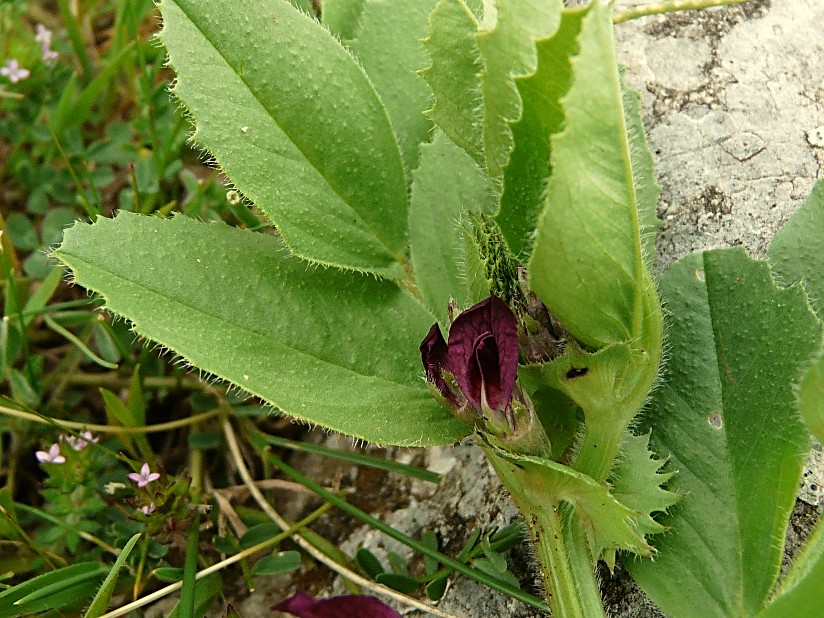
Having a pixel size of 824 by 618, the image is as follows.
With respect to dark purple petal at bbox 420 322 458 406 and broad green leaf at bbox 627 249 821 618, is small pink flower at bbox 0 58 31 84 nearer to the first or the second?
dark purple petal at bbox 420 322 458 406

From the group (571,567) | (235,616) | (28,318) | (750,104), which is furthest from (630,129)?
(28,318)

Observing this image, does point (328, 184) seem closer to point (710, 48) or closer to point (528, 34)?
point (528, 34)

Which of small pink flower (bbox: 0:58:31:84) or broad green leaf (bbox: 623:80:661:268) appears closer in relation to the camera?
broad green leaf (bbox: 623:80:661:268)

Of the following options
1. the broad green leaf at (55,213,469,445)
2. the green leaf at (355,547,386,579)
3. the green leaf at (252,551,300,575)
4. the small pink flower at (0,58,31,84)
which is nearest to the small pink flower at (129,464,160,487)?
the green leaf at (252,551,300,575)

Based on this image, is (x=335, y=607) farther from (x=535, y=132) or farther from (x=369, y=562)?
(x=535, y=132)

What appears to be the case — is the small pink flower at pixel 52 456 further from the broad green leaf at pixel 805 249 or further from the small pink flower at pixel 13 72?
the broad green leaf at pixel 805 249

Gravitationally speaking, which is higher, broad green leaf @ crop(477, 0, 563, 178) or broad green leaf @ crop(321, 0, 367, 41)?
broad green leaf @ crop(477, 0, 563, 178)

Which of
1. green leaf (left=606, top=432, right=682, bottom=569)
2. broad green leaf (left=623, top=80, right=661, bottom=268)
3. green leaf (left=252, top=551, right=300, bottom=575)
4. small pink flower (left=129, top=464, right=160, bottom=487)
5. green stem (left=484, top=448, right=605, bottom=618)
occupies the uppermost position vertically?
broad green leaf (left=623, top=80, right=661, bottom=268)
